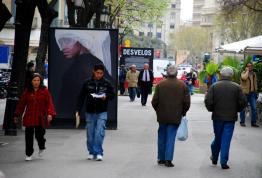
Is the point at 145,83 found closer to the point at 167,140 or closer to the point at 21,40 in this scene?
the point at 21,40

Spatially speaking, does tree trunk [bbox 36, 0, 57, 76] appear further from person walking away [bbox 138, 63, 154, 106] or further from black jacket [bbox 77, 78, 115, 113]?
person walking away [bbox 138, 63, 154, 106]

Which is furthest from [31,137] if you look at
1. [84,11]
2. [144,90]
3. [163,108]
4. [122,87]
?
[122,87]

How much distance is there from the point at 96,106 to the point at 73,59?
5638 millimetres

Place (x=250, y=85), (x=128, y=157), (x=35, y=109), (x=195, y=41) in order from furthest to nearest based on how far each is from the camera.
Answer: (x=195, y=41), (x=250, y=85), (x=128, y=157), (x=35, y=109)

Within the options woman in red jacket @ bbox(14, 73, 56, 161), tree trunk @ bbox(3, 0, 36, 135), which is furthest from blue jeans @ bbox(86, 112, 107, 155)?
tree trunk @ bbox(3, 0, 36, 135)

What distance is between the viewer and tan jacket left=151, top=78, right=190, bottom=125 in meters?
12.0

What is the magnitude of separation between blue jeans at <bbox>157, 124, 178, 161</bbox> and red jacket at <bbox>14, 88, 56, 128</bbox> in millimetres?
1902

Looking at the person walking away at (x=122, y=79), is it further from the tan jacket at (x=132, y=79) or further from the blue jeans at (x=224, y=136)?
the blue jeans at (x=224, y=136)

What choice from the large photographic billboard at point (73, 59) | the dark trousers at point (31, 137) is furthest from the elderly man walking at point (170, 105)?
the large photographic billboard at point (73, 59)

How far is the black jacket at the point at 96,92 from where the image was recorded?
12484 millimetres

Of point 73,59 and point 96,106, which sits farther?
point 73,59

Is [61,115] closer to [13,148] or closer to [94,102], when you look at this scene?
[13,148]

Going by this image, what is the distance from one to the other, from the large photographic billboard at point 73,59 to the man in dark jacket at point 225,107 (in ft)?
19.1

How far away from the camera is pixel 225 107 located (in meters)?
→ 12.1
